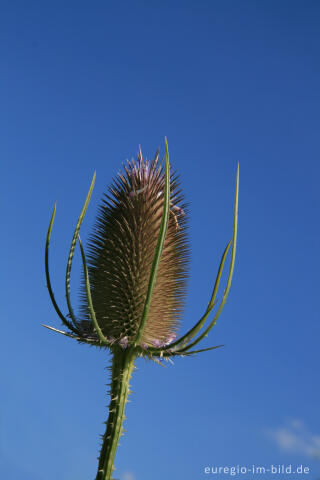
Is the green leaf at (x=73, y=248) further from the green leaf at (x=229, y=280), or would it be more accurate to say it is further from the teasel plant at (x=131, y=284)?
the green leaf at (x=229, y=280)

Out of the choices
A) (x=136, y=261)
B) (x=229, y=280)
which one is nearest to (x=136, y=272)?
(x=136, y=261)

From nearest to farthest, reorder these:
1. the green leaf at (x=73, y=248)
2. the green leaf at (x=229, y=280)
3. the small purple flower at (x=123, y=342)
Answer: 1. the green leaf at (x=229, y=280)
2. the small purple flower at (x=123, y=342)
3. the green leaf at (x=73, y=248)

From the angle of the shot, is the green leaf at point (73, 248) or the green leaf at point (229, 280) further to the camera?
the green leaf at point (73, 248)

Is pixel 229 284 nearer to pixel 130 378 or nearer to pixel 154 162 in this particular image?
pixel 130 378

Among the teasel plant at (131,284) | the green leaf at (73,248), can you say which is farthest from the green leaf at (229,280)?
the green leaf at (73,248)

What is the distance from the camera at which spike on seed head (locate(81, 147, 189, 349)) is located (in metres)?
4.82

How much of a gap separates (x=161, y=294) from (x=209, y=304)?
85cm

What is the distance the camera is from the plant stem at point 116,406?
4.28 metres

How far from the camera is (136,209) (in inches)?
203

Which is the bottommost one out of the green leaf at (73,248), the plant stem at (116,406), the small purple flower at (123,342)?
the plant stem at (116,406)

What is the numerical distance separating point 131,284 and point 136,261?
0.76 ft

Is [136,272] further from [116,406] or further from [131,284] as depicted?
[116,406]

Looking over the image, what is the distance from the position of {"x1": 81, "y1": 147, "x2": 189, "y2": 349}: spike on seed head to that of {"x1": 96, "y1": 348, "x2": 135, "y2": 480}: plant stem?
0.18m

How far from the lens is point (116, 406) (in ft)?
14.6
